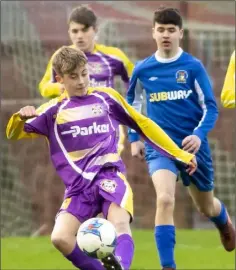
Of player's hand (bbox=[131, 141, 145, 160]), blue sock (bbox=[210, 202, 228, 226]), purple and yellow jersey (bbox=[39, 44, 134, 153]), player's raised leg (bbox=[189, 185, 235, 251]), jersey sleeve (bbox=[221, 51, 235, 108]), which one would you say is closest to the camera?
jersey sleeve (bbox=[221, 51, 235, 108])

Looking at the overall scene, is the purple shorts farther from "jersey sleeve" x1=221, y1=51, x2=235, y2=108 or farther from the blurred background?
the blurred background

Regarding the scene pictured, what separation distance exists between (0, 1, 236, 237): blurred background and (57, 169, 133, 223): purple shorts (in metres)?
6.16

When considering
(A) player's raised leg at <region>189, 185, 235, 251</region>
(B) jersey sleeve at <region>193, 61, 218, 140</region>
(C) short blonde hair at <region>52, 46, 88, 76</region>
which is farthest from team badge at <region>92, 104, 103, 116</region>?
(A) player's raised leg at <region>189, 185, 235, 251</region>

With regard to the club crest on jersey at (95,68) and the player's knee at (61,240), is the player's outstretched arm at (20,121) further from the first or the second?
the club crest on jersey at (95,68)

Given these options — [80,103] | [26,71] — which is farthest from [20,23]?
[80,103]

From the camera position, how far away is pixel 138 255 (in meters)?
10.3

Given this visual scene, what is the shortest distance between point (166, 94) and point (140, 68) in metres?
0.31

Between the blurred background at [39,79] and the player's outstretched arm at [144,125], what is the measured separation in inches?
234

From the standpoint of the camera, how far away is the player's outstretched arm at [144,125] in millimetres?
7480

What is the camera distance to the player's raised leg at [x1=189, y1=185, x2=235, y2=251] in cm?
891

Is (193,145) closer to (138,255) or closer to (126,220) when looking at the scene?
(126,220)

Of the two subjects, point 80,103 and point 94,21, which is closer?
point 80,103

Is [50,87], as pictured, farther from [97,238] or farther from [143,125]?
[97,238]

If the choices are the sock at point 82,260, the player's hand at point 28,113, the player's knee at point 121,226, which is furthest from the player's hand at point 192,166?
the player's hand at point 28,113
